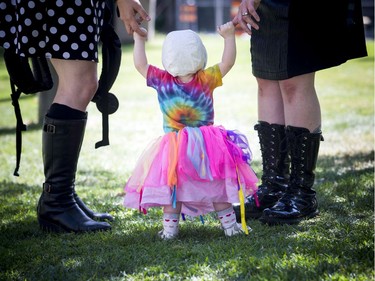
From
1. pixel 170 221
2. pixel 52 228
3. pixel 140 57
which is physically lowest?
pixel 52 228

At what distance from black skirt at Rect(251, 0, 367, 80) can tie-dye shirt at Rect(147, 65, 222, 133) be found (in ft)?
1.33

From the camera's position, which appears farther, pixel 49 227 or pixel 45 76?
pixel 45 76

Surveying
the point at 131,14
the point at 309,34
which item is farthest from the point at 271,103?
the point at 131,14

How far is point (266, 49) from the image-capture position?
132 inches

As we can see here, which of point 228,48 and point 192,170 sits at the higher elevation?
point 228,48

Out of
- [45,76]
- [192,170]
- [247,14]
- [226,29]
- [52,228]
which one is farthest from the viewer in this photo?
[45,76]

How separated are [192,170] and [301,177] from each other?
69 cm

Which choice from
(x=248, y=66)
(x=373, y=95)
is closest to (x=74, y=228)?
(x=373, y=95)

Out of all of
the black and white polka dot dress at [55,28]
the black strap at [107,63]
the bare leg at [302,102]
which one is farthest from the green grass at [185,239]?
the black and white polka dot dress at [55,28]

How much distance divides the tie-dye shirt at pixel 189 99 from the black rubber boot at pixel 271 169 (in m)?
0.50

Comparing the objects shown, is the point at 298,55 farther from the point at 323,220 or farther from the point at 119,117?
the point at 119,117

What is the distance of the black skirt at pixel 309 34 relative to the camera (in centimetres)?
320

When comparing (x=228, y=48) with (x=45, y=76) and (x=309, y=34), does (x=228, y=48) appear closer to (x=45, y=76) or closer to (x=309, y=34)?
(x=309, y=34)

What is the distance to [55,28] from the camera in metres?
3.07
